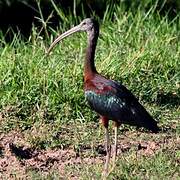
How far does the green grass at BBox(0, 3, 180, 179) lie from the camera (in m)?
7.46

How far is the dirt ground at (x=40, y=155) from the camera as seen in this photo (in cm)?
734

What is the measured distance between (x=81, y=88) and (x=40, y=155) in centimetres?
136

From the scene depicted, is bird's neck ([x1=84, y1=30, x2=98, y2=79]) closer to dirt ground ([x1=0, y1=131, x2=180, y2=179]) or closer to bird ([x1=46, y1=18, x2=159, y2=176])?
bird ([x1=46, y1=18, x2=159, y2=176])

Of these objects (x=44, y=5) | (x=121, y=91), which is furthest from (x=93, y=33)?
(x=44, y=5)

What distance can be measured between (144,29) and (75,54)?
1.22 meters

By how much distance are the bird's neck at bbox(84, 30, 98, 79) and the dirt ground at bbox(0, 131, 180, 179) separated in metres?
0.78

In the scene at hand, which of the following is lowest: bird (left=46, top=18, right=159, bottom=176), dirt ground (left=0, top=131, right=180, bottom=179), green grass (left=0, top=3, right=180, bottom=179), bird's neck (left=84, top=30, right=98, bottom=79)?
green grass (left=0, top=3, right=180, bottom=179)

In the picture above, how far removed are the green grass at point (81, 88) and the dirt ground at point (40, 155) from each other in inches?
3.4

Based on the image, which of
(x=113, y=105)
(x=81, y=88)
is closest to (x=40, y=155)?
(x=113, y=105)

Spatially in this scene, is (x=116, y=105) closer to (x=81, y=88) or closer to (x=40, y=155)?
(x=40, y=155)

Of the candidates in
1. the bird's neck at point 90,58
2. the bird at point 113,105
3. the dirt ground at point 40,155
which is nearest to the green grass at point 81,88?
A: the dirt ground at point 40,155

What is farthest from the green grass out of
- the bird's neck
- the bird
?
the bird's neck

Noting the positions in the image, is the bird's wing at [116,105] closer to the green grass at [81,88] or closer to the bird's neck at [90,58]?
the bird's neck at [90,58]

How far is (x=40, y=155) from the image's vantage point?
25.3 ft
